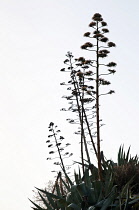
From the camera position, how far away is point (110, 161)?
12.8 meters

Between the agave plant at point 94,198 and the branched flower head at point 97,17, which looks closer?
the agave plant at point 94,198

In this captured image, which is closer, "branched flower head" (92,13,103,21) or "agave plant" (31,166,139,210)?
"agave plant" (31,166,139,210)

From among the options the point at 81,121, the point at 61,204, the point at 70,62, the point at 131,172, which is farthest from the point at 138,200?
the point at 70,62

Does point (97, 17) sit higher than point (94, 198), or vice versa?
point (97, 17)

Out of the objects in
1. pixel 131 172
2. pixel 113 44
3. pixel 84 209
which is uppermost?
pixel 113 44

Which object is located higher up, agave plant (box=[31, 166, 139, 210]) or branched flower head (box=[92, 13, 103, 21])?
branched flower head (box=[92, 13, 103, 21])

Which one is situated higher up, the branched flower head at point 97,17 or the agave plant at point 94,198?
the branched flower head at point 97,17

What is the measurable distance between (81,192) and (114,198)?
2.13 feet

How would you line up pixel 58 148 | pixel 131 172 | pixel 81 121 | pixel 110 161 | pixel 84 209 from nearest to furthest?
1. pixel 84 209
2. pixel 131 172
3. pixel 110 161
4. pixel 81 121
5. pixel 58 148

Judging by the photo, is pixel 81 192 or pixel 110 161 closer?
pixel 81 192

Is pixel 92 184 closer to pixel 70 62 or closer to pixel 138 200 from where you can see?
pixel 138 200

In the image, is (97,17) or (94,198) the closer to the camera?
(94,198)

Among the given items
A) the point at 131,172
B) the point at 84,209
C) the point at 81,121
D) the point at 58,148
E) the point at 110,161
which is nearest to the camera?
the point at 84,209

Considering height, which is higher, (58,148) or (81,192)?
(58,148)
